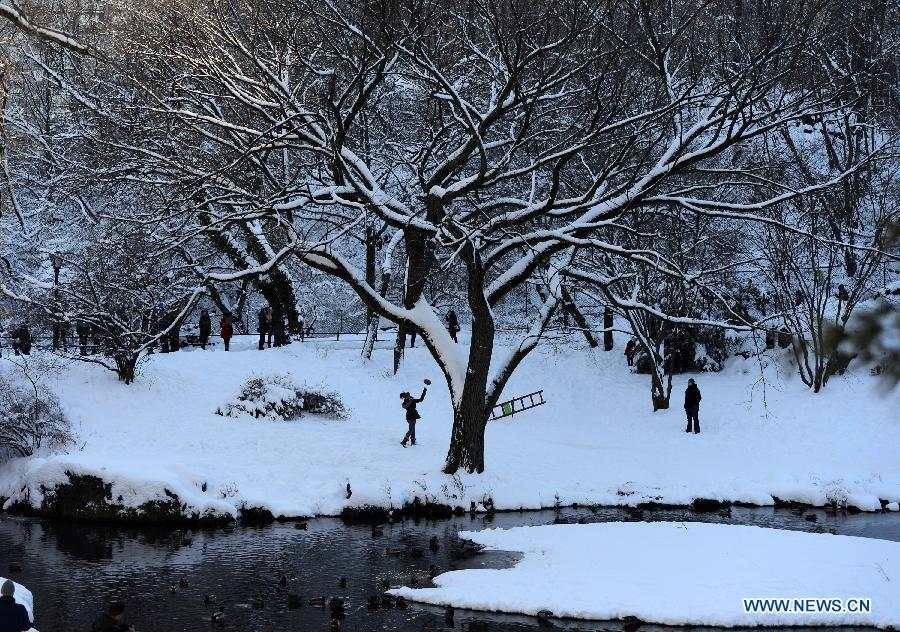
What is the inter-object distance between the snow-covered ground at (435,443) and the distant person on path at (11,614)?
33.9ft

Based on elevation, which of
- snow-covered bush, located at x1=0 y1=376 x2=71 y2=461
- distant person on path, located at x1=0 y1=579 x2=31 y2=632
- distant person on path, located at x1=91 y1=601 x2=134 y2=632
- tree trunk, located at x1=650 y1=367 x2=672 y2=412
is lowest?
distant person on path, located at x1=91 y1=601 x2=134 y2=632

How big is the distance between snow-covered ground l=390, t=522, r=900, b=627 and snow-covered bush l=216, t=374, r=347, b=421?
1238 cm

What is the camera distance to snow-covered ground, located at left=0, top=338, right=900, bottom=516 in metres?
21.8

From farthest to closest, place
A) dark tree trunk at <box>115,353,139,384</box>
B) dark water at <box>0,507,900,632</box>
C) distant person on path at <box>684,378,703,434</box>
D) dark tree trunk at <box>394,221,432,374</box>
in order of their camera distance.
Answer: distant person on path at <box>684,378,703,434</box> < dark tree trunk at <box>115,353,139,384</box> < dark tree trunk at <box>394,221,432,374</box> < dark water at <box>0,507,900,632</box>

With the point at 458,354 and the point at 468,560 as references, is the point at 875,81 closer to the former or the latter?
the point at 458,354

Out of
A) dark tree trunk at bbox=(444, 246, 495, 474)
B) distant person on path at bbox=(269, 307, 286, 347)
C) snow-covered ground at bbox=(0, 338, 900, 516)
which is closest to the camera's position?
snow-covered ground at bbox=(0, 338, 900, 516)

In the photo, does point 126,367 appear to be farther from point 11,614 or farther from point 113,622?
point 11,614

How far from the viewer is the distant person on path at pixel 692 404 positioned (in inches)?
1206

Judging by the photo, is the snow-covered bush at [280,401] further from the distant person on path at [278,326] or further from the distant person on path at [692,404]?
the distant person on path at [692,404]

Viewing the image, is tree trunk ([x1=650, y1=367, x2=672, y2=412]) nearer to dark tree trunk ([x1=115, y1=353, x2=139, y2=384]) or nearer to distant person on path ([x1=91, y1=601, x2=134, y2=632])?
dark tree trunk ([x1=115, y1=353, x2=139, y2=384])

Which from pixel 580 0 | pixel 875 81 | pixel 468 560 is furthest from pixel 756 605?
pixel 875 81

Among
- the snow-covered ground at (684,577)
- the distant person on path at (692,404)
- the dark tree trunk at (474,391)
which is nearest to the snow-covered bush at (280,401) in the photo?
the dark tree trunk at (474,391)

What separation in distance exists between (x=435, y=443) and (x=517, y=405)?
9922mm

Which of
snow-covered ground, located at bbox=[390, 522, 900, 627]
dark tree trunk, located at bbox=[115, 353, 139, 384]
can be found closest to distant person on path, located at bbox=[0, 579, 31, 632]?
snow-covered ground, located at bbox=[390, 522, 900, 627]
